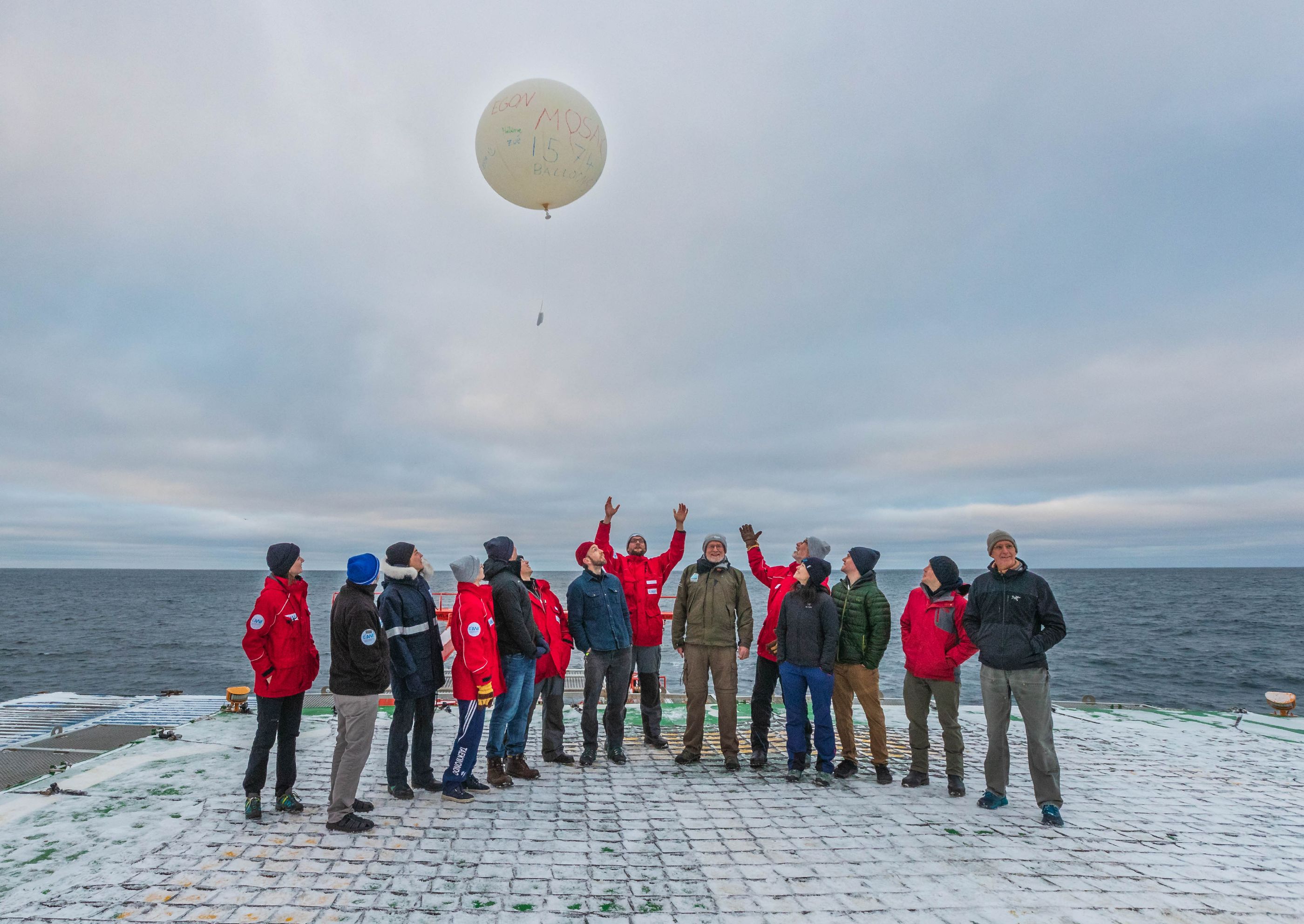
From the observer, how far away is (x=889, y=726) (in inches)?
313

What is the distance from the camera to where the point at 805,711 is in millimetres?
6031

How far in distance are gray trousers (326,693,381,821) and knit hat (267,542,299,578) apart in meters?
1.07

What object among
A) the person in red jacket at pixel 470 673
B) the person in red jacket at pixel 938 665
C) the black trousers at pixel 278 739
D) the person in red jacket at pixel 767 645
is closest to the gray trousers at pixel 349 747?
the black trousers at pixel 278 739

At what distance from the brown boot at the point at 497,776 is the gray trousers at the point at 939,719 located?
3526 millimetres

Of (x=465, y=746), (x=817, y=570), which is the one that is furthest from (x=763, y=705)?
(x=465, y=746)

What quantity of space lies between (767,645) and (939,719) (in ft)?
5.37

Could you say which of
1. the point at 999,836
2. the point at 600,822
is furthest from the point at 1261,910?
the point at 600,822

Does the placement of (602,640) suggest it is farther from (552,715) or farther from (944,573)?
(944,573)

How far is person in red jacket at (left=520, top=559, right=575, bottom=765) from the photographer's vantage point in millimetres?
6184

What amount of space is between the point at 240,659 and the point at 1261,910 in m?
41.8

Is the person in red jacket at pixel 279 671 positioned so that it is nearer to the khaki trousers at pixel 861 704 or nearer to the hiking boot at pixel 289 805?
the hiking boot at pixel 289 805

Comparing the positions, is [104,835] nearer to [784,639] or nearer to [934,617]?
[784,639]

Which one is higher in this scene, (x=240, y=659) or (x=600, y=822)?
(x=600, y=822)

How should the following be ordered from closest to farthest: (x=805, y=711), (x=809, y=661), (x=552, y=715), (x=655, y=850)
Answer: (x=655, y=850), (x=809, y=661), (x=805, y=711), (x=552, y=715)
